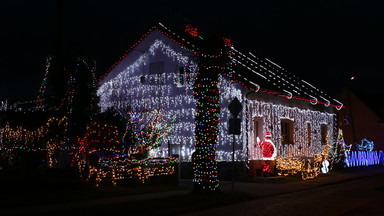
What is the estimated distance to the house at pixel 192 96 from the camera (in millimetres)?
21125

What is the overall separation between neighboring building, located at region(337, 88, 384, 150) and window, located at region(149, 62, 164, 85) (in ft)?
96.1

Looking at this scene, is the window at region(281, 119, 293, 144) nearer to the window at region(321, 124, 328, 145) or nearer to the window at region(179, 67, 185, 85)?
the window at region(321, 124, 328, 145)

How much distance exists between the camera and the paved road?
10.9m

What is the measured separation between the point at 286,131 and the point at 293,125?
0.57 meters

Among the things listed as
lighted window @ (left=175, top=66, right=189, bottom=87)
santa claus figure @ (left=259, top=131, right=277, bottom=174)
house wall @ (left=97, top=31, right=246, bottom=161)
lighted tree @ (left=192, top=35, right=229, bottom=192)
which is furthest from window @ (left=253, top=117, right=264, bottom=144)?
lighted tree @ (left=192, top=35, right=229, bottom=192)

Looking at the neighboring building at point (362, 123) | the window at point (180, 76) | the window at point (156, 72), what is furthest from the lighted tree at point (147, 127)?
the neighboring building at point (362, 123)

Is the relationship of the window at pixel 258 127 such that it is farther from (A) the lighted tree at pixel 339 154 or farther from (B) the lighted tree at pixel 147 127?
(A) the lighted tree at pixel 339 154

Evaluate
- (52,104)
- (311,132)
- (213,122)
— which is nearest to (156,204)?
(213,122)

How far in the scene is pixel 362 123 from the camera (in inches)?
1897

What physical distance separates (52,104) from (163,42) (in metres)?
7.21

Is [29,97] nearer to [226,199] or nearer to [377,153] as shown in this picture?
[226,199]

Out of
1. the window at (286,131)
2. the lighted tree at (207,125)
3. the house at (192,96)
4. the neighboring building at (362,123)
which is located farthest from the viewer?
the neighboring building at (362,123)

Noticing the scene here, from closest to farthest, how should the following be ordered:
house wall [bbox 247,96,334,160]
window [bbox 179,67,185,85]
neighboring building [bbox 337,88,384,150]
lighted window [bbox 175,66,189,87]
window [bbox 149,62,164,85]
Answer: house wall [bbox 247,96,334,160], lighted window [bbox 175,66,189,87], window [bbox 179,67,185,85], window [bbox 149,62,164,85], neighboring building [bbox 337,88,384,150]

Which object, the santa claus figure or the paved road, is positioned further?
the santa claus figure
